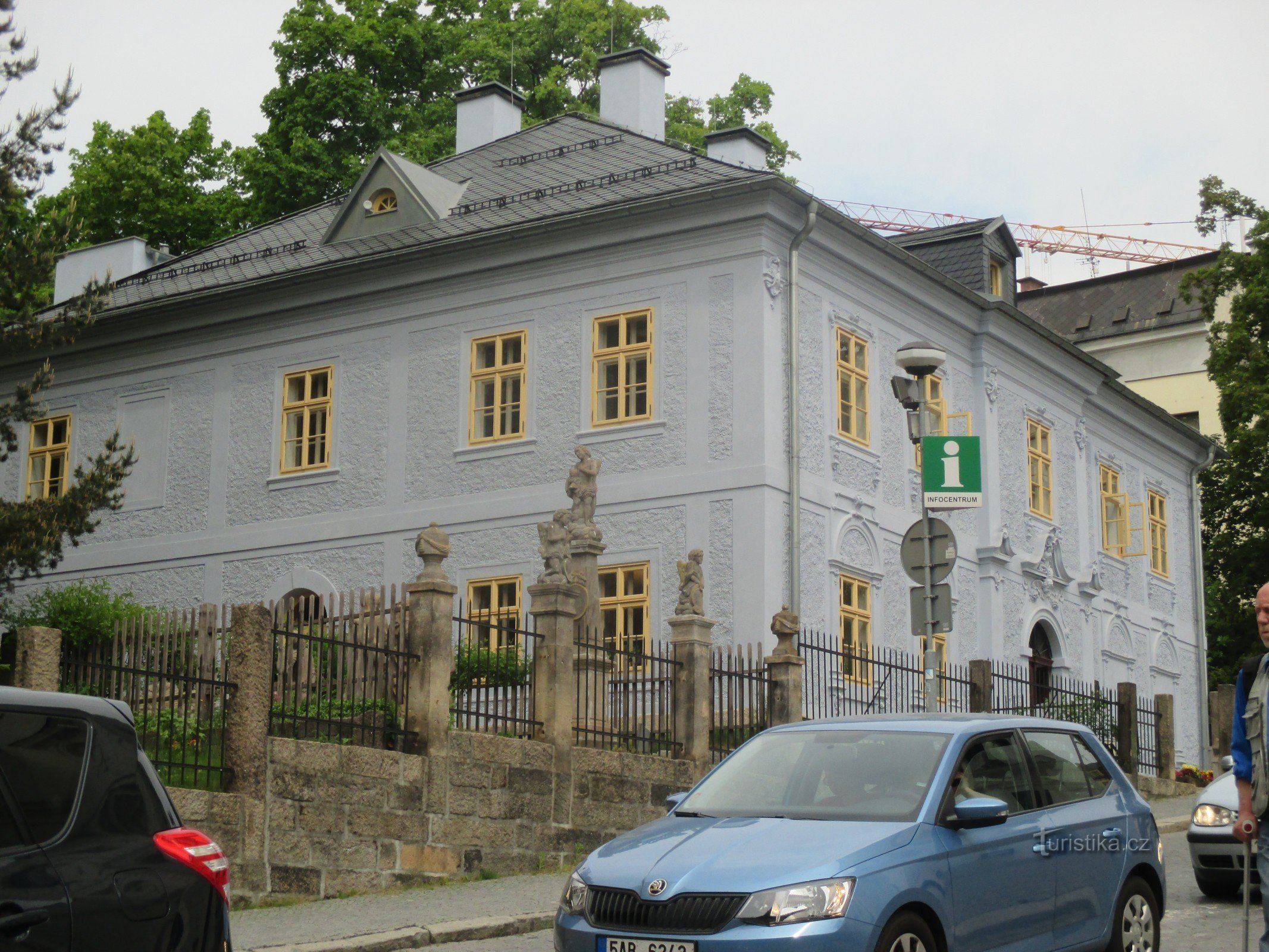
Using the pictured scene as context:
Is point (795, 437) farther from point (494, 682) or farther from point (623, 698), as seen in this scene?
point (494, 682)

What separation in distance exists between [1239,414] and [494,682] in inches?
1096

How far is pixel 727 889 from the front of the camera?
7.54 metres

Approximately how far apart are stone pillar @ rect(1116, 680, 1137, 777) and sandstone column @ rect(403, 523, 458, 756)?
1341 cm

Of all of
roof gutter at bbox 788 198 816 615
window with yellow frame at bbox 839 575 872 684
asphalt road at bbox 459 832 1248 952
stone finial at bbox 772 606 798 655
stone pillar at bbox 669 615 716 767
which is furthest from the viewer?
window with yellow frame at bbox 839 575 872 684

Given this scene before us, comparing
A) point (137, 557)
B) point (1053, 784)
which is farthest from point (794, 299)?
point (1053, 784)

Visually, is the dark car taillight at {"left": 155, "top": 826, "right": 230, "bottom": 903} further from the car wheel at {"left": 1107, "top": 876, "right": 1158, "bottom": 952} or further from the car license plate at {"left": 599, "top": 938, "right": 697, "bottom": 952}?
the car wheel at {"left": 1107, "top": 876, "right": 1158, "bottom": 952}

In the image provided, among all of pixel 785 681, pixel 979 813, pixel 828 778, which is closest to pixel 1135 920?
pixel 979 813

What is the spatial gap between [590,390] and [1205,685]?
19.0 metres

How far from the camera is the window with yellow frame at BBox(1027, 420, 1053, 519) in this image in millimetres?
31094

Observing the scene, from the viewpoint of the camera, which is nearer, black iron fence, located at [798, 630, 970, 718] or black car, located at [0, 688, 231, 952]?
black car, located at [0, 688, 231, 952]

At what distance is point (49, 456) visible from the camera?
103 ft

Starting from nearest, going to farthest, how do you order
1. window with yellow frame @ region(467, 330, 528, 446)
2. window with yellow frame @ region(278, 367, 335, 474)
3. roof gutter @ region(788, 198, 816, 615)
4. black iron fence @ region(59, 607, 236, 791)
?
black iron fence @ region(59, 607, 236, 791) < roof gutter @ region(788, 198, 816, 615) < window with yellow frame @ region(467, 330, 528, 446) < window with yellow frame @ region(278, 367, 335, 474)

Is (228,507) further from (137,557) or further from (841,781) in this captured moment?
(841,781)

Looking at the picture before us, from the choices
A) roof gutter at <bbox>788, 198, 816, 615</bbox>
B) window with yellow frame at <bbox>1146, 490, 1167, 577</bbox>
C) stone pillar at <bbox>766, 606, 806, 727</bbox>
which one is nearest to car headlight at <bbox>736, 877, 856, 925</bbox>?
stone pillar at <bbox>766, 606, 806, 727</bbox>
